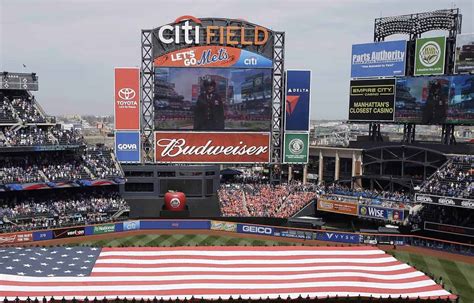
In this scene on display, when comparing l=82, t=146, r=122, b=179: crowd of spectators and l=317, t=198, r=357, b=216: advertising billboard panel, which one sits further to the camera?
l=82, t=146, r=122, b=179: crowd of spectators

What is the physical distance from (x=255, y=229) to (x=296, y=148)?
48.6 ft

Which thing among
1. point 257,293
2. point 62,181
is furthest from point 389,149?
point 62,181

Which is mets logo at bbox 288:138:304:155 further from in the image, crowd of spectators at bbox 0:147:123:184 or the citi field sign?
crowd of spectators at bbox 0:147:123:184

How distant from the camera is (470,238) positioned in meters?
41.6

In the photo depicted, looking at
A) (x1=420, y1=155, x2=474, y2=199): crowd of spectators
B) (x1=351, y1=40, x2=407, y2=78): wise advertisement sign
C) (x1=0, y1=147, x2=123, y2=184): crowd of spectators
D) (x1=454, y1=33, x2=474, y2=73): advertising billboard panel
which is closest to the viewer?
(x1=420, y1=155, x2=474, y2=199): crowd of spectators

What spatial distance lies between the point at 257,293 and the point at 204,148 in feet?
92.7

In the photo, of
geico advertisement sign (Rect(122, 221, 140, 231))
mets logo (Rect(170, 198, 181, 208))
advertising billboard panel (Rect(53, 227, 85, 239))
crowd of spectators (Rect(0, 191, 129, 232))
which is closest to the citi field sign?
mets logo (Rect(170, 198, 181, 208))

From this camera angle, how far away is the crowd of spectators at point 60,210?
146ft

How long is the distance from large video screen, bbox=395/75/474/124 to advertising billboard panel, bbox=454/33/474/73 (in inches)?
34.3

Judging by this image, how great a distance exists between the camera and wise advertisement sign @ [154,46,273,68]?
53.5 metres

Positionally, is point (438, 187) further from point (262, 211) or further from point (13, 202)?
point (13, 202)

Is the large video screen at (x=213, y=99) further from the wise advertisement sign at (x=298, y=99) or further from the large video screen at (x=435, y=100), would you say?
the large video screen at (x=435, y=100)

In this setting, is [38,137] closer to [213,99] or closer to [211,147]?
[211,147]

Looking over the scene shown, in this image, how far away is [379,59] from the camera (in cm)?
5581
